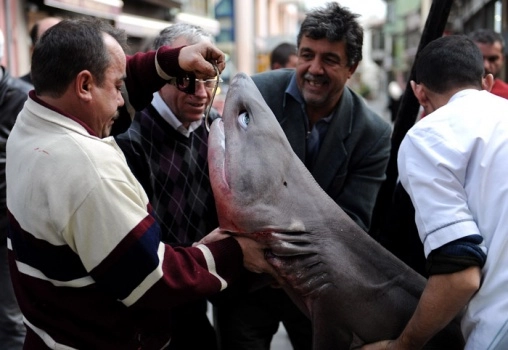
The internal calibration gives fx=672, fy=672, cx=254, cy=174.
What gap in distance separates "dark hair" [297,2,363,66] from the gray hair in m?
0.46

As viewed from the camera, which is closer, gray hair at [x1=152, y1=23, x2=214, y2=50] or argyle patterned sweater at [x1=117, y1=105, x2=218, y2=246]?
argyle patterned sweater at [x1=117, y1=105, x2=218, y2=246]

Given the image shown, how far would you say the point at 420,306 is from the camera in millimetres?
1852

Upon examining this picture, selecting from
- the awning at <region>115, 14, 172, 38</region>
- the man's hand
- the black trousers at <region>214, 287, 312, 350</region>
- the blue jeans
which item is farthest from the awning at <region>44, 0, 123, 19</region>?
the man's hand

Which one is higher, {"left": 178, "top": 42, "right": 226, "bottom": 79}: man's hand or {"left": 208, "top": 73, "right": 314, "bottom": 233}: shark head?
{"left": 178, "top": 42, "right": 226, "bottom": 79}: man's hand

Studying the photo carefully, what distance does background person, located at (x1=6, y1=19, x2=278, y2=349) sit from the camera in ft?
5.72

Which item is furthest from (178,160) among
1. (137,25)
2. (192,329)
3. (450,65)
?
(137,25)

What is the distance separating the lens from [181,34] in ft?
9.17

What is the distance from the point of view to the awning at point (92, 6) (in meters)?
11.9

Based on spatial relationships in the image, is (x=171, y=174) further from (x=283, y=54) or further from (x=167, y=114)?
(x=283, y=54)

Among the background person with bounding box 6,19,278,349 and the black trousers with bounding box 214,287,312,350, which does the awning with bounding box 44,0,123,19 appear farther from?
the background person with bounding box 6,19,278,349

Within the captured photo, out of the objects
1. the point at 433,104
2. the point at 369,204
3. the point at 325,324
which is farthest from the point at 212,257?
the point at 369,204

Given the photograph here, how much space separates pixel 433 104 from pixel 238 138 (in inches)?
26.8

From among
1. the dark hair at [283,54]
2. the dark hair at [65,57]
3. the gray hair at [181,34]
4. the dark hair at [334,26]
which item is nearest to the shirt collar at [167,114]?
the gray hair at [181,34]

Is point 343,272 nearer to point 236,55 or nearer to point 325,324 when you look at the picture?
point 325,324
